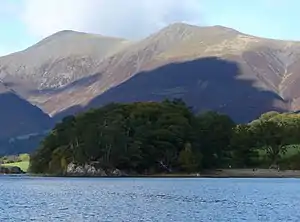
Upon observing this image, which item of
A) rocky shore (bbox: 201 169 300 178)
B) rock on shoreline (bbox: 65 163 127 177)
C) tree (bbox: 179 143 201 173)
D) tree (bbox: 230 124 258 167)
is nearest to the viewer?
tree (bbox: 179 143 201 173)

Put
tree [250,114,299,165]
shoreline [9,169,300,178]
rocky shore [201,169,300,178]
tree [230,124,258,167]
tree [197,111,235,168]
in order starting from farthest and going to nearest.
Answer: tree [250,114,299,165]
tree [230,124,258,167]
tree [197,111,235,168]
rocky shore [201,169,300,178]
shoreline [9,169,300,178]

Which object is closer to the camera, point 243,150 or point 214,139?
point 243,150

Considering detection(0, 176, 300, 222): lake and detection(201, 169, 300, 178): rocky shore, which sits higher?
detection(201, 169, 300, 178): rocky shore

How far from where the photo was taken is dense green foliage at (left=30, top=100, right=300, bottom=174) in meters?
164

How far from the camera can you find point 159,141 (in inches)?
6531

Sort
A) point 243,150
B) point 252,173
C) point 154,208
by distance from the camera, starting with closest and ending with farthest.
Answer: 1. point 154,208
2. point 252,173
3. point 243,150

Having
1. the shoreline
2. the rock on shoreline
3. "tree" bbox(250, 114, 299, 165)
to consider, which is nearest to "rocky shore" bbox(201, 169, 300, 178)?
the shoreline

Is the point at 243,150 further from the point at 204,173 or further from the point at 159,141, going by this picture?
the point at 159,141

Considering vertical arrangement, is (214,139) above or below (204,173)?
above

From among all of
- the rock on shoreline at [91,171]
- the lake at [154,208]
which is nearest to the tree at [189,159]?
the rock on shoreline at [91,171]

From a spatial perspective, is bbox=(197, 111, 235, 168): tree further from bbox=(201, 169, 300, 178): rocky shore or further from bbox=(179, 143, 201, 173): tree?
bbox=(179, 143, 201, 173): tree

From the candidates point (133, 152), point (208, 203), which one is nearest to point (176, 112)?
point (133, 152)

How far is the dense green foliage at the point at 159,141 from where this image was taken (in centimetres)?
16375

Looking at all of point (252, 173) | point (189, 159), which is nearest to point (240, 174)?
point (252, 173)
